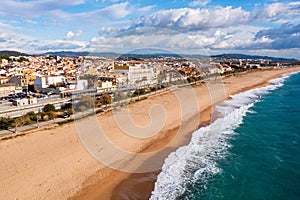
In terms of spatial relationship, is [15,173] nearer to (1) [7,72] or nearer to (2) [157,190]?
(2) [157,190]

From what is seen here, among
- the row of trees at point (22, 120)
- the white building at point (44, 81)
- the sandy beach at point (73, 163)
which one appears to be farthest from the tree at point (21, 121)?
the white building at point (44, 81)

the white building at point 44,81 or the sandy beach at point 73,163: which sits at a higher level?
the white building at point 44,81

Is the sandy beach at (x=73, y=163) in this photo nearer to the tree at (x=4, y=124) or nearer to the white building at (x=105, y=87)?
the tree at (x=4, y=124)

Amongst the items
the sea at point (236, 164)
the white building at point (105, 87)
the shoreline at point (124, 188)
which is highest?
the white building at point (105, 87)

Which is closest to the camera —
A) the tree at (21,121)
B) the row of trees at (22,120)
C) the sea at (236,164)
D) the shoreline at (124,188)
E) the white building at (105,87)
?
the shoreline at (124,188)

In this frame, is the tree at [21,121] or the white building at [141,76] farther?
the white building at [141,76]

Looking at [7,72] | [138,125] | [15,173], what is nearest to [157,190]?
[15,173]

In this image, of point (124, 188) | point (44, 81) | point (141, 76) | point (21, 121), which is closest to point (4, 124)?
point (21, 121)

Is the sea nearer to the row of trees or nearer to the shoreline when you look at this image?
the shoreline

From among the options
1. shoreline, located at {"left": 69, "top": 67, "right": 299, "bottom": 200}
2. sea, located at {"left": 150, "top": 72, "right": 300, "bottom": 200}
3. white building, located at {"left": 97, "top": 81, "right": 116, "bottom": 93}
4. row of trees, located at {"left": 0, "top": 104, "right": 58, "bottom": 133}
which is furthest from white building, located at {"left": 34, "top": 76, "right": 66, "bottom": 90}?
shoreline, located at {"left": 69, "top": 67, "right": 299, "bottom": 200}

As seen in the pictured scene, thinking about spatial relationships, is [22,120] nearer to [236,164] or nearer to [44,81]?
[236,164]
